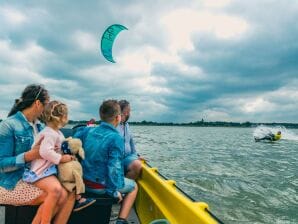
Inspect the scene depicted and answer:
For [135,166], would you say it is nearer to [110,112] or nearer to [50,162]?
[110,112]

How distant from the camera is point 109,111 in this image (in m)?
3.47

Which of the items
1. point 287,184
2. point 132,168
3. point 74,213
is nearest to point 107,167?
point 74,213

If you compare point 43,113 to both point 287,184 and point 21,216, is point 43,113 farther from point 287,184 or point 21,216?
point 287,184

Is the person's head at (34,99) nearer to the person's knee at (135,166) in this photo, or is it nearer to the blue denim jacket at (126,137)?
the blue denim jacket at (126,137)

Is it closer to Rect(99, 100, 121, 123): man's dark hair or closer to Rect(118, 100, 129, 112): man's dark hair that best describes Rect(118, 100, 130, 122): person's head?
Rect(118, 100, 129, 112): man's dark hair

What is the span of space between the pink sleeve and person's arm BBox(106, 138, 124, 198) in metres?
0.60

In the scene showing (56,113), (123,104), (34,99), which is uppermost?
(123,104)

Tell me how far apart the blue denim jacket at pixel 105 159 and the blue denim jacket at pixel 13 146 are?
0.61m

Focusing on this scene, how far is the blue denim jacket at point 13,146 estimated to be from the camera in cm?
292

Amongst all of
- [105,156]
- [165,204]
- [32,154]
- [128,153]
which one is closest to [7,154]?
[32,154]

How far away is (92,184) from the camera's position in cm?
350

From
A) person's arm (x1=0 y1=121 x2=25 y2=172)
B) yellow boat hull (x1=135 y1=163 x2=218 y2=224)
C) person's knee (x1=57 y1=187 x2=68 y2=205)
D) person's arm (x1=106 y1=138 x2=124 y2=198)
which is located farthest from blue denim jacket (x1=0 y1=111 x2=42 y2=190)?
yellow boat hull (x1=135 y1=163 x2=218 y2=224)

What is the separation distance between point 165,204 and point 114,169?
878 millimetres

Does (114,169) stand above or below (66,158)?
below
